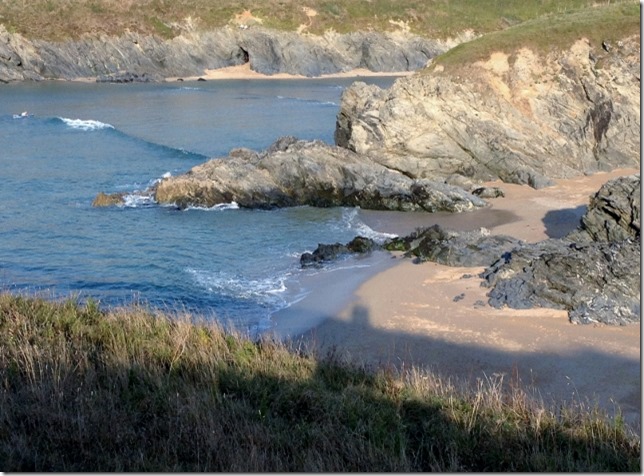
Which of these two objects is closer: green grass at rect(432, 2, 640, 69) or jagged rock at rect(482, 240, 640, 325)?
jagged rock at rect(482, 240, 640, 325)

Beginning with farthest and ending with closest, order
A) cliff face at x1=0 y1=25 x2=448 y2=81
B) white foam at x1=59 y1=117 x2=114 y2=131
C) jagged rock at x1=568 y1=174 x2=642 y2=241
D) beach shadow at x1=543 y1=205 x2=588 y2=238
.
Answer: cliff face at x1=0 y1=25 x2=448 y2=81 → white foam at x1=59 y1=117 x2=114 y2=131 → beach shadow at x1=543 y1=205 x2=588 y2=238 → jagged rock at x1=568 y1=174 x2=642 y2=241

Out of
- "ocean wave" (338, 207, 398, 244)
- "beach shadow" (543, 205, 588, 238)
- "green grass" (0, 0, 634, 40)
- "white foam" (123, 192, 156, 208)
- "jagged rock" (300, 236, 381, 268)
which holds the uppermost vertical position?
"green grass" (0, 0, 634, 40)

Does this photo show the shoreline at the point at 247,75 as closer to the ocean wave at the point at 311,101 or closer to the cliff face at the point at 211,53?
the cliff face at the point at 211,53

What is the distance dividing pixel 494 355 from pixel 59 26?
96369mm

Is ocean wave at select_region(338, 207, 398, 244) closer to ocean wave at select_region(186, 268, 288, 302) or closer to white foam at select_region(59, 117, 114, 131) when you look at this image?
ocean wave at select_region(186, 268, 288, 302)

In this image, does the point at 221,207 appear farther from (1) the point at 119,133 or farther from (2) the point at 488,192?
(1) the point at 119,133

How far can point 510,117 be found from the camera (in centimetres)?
3538

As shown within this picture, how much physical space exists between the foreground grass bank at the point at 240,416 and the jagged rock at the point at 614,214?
1252cm

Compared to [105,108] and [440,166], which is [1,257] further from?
[105,108]

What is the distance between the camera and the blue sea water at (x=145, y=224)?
66.8 feet

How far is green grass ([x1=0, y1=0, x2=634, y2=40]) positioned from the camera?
99.0 meters

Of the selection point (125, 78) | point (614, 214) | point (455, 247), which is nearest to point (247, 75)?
point (125, 78)

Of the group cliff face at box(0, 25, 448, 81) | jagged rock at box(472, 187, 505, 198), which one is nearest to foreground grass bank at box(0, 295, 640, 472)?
jagged rock at box(472, 187, 505, 198)

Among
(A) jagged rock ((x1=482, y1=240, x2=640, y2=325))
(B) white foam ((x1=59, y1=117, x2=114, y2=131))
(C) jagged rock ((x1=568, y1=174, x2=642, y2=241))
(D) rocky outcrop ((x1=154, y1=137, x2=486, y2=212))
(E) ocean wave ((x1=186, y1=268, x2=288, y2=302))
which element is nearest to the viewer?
(A) jagged rock ((x1=482, y1=240, x2=640, y2=325))
